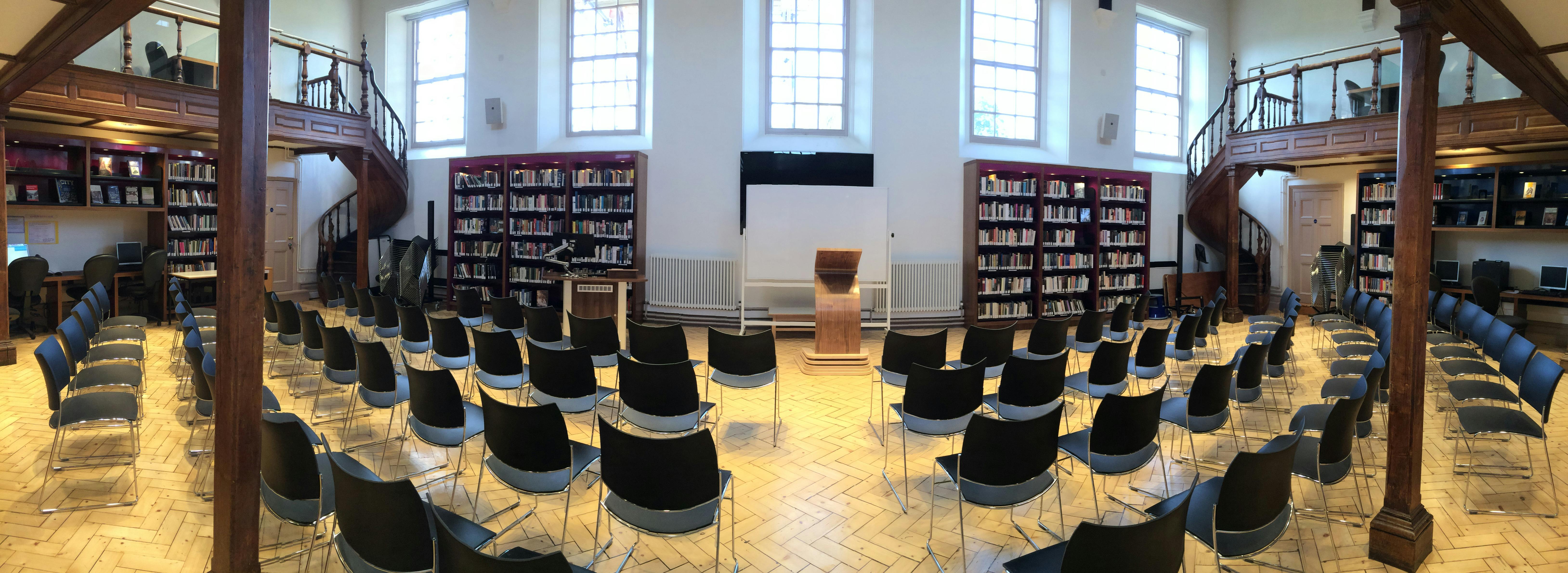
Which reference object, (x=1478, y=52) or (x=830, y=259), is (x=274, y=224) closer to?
(x=830, y=259)

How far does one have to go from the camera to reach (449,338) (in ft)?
16.9

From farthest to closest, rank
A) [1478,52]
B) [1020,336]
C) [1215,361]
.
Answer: [1020,336], [1215,361], [1478,52]

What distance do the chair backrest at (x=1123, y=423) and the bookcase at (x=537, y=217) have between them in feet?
24.1

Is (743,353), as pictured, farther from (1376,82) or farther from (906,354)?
(1376,82)

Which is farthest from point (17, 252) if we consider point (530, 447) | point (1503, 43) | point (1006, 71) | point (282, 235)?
point (1503, 43)

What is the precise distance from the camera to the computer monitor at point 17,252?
8305 millimetres

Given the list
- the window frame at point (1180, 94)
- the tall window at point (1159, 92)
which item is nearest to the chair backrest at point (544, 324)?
the tall window at point (1159, 92)

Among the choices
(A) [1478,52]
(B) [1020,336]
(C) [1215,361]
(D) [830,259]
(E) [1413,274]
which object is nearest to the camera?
(E) [1413,274]

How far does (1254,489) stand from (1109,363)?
2076 mm

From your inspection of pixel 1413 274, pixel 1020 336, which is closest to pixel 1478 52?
pixel 1413 274

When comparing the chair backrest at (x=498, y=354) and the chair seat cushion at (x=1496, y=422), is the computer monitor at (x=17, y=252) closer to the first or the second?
the chair backrest at (x=498, y=354)

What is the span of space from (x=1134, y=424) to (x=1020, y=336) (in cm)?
644

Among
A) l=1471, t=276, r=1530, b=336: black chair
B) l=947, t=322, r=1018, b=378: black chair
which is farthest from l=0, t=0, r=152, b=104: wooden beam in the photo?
l=1471, t=276, r=1530, b=336: black chair

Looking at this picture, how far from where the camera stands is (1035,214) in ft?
33.2
